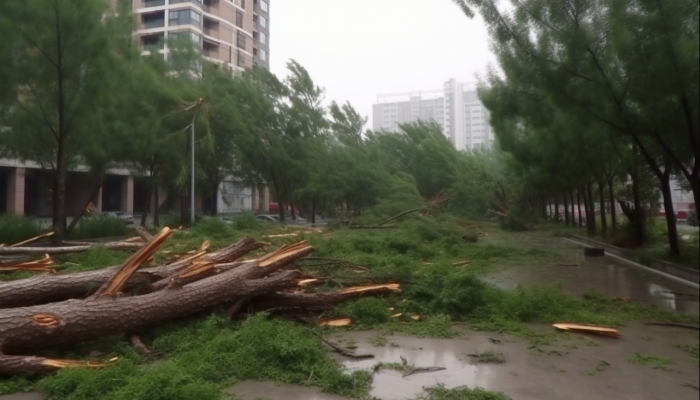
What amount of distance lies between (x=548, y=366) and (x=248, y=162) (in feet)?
83.1

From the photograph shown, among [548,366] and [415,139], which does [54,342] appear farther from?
[415,139]

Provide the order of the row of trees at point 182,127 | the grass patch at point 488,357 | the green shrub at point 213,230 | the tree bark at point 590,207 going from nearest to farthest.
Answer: the grass patch at point 488,357 → the green shrub at point 213,230 → the row of trees at point 182,127 → the tree bark at point 590,207

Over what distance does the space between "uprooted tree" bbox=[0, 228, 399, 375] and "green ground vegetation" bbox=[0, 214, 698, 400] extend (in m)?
0.20

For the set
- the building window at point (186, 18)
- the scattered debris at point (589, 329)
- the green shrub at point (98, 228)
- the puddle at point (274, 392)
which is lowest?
the puddle at point (274, 392)

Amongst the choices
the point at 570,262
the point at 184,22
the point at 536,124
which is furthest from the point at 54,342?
the point at 184,22

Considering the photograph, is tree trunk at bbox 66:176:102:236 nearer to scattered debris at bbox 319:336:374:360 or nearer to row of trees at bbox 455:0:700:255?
row of trees at bbox 455:0:700:255

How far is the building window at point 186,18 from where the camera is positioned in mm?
35406

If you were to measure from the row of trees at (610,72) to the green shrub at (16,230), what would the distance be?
548 inches

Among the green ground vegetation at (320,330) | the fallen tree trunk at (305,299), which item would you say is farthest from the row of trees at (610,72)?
the fallen tree trunk at (305,299)

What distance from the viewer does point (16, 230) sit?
634 inches

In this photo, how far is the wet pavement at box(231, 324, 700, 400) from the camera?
412 cm

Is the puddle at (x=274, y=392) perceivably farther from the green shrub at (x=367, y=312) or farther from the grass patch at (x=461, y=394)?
the green shrub at (x=367, y=312)

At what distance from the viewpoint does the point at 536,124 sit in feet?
32.2

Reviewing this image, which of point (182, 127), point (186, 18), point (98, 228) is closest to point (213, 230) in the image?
point (98, 228)
